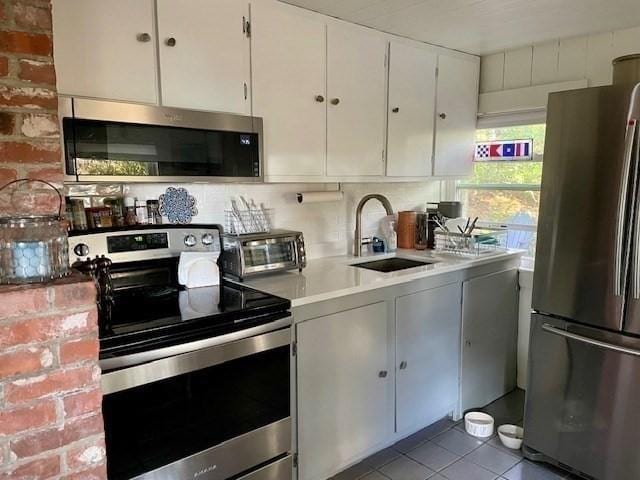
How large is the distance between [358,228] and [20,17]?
6.79 feet

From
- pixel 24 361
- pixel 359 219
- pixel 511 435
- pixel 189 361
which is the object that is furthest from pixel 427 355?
pixel 24 361

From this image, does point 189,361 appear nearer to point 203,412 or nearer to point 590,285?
point 203,412

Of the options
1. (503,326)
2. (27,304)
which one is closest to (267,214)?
(27,304)

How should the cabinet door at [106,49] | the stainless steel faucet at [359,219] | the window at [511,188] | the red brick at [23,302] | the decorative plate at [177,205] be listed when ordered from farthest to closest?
the window at [511,188]
the stainless steel faucet at [359,219]
the decorative plate at [177,205]
the cabinet door at [106,49]
the red brick at [23,302]

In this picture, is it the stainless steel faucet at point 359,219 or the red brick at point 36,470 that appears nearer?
the red brick at point 36,470

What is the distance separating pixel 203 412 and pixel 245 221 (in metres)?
0.99

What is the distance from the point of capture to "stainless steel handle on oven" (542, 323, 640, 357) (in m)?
2.07

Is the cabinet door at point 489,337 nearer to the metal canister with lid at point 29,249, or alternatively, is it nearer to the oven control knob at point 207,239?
Answer: the oven control knob at point 207,239

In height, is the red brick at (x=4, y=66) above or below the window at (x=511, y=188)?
above

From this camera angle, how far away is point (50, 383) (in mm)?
1227

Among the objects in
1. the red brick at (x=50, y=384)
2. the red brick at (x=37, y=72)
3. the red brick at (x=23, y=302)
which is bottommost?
the red brick at (x=50, y=384)

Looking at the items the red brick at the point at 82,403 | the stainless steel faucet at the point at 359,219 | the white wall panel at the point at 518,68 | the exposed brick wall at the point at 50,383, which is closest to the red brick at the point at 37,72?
the exposed brick wall at the point at 50,383

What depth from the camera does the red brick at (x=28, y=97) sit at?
4.03 feet

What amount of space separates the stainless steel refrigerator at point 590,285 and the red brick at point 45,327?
2.04 metres
